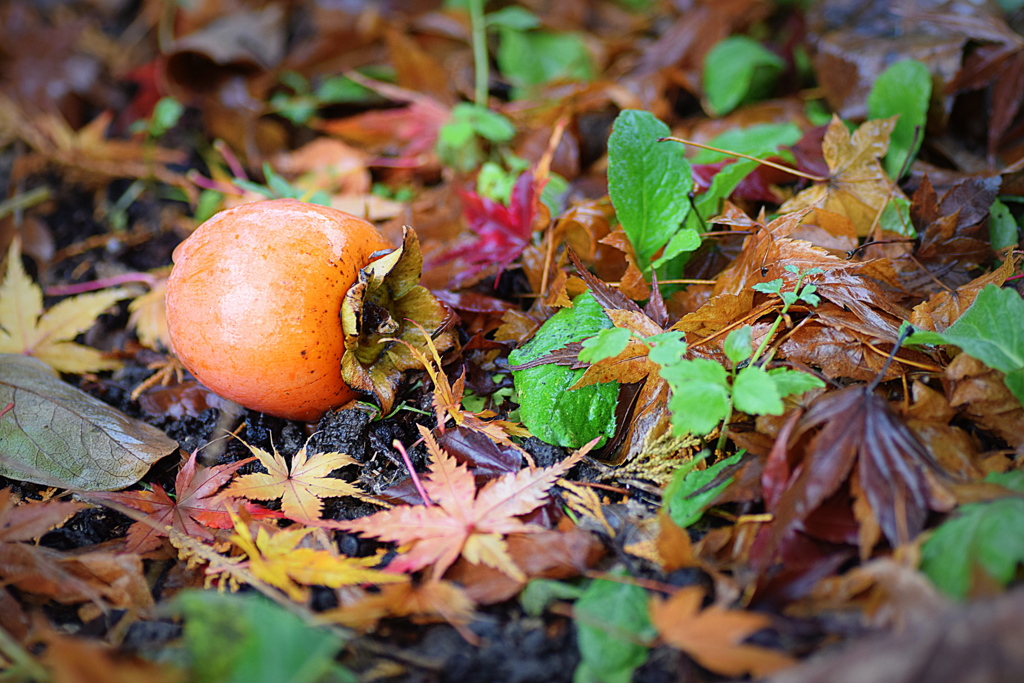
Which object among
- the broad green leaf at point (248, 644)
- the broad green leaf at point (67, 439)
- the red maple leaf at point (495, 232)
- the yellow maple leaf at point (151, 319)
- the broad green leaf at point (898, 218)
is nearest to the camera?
the broad green leaf at point (248, 644)

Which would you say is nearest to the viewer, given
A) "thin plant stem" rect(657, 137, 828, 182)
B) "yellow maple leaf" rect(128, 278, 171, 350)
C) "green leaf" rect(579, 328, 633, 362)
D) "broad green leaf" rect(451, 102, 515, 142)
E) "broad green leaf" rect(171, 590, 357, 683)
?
"broad green leaf" rect(171, 590, 357, 683)

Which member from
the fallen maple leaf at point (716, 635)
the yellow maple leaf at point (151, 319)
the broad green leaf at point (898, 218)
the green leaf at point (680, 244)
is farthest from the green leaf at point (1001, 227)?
the yellow maple leaf at point (151, 319)

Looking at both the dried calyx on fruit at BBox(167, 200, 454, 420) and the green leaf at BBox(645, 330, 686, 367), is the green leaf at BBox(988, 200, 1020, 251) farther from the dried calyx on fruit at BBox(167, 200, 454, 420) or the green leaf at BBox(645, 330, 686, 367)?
the dried calyx on fruit at BBox(167, 200, 454, 420)

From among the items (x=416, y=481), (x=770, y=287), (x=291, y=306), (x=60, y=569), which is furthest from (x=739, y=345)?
(x=60, y=569)

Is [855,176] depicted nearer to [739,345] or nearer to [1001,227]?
[1001,227]

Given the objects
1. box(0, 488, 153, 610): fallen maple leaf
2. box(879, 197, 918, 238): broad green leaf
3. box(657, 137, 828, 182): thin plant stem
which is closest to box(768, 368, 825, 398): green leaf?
box(657, 137, 828, 182): thin plant stem

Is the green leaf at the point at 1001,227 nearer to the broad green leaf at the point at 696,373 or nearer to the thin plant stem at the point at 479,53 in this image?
the broad green leaf at the point at 696,373

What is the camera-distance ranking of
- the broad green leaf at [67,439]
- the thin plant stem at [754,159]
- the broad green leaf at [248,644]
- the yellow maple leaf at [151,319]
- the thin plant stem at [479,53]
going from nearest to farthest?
1. the broad green leaf at [248,644]
2. the broad green leaf at [67,439]
3. the thin plant stem at [754,159]
4. the yellow maple leaf at [151,319]
5. the thin plant stem at [479,53]

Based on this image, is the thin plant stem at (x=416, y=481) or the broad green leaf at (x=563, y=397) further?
the broad green leaf at (x=563, y=397)
